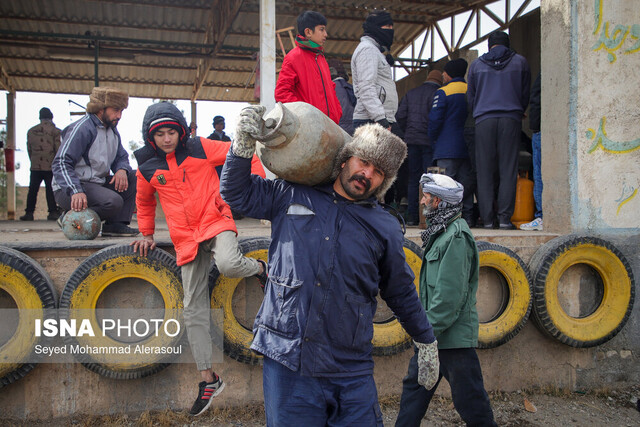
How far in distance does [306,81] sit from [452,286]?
2.32 meters

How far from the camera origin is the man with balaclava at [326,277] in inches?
84.4

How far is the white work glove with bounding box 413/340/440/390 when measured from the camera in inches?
102

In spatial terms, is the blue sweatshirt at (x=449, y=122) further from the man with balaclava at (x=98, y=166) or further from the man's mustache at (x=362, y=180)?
the man's mustache at (x=362, y=180)

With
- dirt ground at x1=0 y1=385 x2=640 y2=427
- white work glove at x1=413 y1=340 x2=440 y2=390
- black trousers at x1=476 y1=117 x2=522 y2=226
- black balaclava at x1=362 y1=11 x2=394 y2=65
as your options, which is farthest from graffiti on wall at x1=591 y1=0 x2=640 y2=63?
white work glove at x1=413 y1=340 x2=440 y2=390

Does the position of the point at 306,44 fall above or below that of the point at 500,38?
below

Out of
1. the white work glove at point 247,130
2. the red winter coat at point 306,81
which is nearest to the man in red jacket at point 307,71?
the red winter coat at point 306,81

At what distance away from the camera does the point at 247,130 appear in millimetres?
2139

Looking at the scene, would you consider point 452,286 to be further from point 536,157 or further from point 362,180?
point 536,157

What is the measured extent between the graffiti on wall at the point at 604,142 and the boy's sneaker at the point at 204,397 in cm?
441

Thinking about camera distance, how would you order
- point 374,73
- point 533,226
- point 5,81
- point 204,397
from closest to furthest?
point 204,397 → point 374,73 → point 533,226 → point 5,81

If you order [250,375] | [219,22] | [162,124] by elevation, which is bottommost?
[250,375]

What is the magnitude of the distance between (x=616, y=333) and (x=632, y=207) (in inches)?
53.6

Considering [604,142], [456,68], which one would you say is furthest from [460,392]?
[456,68]

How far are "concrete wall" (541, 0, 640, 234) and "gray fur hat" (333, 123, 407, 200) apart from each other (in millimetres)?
3635
